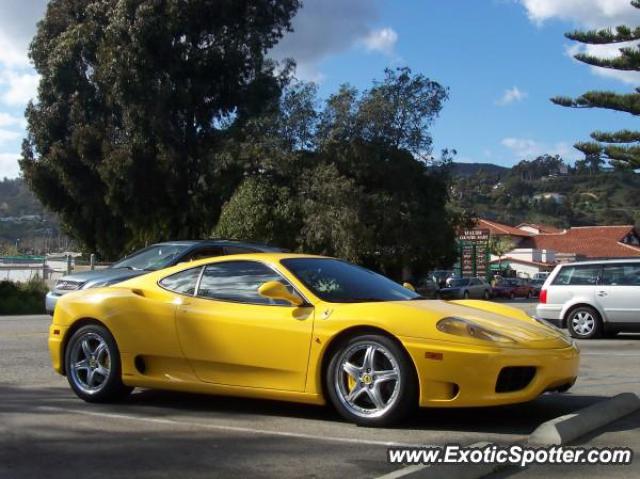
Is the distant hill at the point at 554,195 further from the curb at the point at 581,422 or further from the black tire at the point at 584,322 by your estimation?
the curb at the point at 581,422

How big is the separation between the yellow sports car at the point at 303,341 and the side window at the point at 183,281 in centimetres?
1

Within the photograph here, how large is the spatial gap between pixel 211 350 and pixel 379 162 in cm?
2887

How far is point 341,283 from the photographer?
658 cm

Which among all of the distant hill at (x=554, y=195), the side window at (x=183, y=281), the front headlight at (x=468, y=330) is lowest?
the front headlight at (x=468, y=330)

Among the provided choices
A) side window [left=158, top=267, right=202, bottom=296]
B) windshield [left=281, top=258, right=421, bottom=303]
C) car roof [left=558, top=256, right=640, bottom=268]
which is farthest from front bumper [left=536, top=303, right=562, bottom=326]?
side window [left=158, top=267, right=202, bottom=296]

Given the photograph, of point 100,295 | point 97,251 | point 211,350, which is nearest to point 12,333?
point 100,295

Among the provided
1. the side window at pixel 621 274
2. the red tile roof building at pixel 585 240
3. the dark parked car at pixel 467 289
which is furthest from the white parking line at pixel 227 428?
the red tile roof building at pixel 585 240

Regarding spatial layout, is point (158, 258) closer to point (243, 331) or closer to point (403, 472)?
point (243, 331)

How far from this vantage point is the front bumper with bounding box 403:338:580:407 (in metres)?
5.57

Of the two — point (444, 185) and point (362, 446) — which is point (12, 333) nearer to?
point (362, 446)

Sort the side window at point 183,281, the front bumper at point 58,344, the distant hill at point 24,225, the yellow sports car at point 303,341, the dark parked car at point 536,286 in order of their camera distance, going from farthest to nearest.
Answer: the distant hill at point 24,225 < the dark parked car at point 536,286 < the front bumper at point 58,344 < the side window at point 183,281 < the yellow sports car at point 303,341

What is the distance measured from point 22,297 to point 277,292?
59.3 ft

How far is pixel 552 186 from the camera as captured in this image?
166000mm

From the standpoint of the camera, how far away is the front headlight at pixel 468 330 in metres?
5.71
